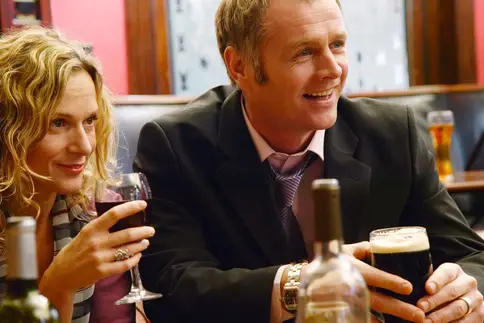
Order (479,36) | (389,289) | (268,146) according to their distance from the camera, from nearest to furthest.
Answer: (389,289) → (268,146) → (479,36)

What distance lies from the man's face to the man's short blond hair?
19mm

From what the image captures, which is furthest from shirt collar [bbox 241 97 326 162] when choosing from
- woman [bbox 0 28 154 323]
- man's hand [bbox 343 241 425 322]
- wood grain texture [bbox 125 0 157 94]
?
wood grain texture [bbox 125 0 157 94]

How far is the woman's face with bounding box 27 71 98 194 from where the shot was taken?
1581 mm

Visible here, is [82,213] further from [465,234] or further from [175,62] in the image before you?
[175,62]

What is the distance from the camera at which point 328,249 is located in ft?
2.53

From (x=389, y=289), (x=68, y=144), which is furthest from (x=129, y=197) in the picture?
(x=389, y=289)

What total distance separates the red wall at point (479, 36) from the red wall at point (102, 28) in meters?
2.13

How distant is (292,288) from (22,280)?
0.72m

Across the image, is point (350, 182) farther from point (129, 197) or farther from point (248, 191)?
point (129, 197)

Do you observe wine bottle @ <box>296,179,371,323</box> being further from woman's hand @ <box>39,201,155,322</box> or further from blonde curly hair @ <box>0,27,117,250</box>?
blonde curly hair @ <box>0,27,117,250</box>

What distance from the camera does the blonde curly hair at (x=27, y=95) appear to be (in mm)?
1619

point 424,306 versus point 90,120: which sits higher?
point 90,120

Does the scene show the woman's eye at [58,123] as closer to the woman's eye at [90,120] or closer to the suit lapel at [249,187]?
the woman's eye at [90,120]

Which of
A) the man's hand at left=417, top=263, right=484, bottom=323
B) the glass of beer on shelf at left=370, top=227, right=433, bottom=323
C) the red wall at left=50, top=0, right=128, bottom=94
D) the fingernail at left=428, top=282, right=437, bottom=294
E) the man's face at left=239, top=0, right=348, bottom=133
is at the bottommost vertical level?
the man's hand at left=417, top=263, right=484, bottom=323
